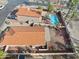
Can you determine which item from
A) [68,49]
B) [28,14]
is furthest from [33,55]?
[28,14]

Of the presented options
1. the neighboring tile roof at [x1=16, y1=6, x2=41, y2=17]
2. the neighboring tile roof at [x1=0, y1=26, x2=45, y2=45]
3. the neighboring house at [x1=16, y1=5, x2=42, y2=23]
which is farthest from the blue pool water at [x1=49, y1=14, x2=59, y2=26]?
the neighboring tile roof at [x1=0, y1=26, x2=45, y2=45]

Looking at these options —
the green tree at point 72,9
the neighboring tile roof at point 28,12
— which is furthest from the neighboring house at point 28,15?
the green tree at point 72,9

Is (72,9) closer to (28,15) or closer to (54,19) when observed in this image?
(54,19)

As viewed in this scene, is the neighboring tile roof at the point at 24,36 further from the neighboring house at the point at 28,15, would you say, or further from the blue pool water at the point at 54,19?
the neighboring house at the point at 28,15

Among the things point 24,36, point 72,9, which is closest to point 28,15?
point 24,36

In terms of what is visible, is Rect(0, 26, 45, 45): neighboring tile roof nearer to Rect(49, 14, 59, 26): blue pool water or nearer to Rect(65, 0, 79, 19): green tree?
Rect(49, 14, 59, 26): blue pool water
